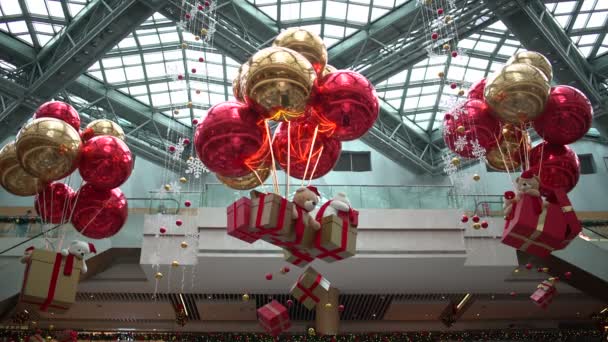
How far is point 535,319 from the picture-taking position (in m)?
15.7

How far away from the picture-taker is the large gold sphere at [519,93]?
165 inches

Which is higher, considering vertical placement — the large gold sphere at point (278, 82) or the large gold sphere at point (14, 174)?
the large gold sphere at point (278, 82)

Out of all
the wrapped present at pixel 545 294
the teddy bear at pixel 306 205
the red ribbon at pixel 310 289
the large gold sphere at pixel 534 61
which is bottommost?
the wrapped present at pixel 545 294

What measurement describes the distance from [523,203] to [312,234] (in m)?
1.65

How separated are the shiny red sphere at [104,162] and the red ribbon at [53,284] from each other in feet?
3.21

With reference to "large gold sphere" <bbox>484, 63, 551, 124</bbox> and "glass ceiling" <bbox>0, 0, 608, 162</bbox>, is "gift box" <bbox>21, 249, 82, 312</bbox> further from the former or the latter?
"glass ceiling" <bbox>0, 0, 608, 162</bbox>

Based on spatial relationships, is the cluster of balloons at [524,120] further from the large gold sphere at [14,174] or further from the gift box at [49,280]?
the large gold sphere at [14,174]

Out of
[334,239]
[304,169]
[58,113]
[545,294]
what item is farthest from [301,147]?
[545,294]

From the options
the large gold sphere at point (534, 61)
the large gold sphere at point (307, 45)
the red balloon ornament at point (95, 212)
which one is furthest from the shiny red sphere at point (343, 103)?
the red balloon ornament at point (95, 212)

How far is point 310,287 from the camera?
416 cm

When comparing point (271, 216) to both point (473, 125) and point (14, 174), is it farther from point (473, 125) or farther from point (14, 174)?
point (14, 174)

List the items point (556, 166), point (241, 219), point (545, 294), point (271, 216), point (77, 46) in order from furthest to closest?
point (77, 46) < point (545, 294) < point (556, 166) < point (241, 219) < point (271, 216)

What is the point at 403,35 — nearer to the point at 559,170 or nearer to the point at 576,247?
the point at 576,247

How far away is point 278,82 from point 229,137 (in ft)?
1.85
